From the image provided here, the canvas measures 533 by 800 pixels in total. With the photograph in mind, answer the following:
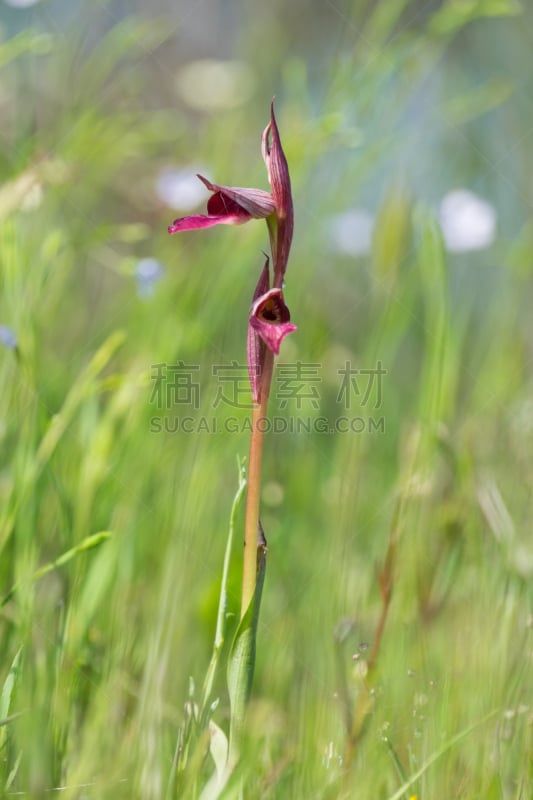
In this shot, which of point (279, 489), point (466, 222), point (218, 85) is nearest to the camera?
point (279, 489)

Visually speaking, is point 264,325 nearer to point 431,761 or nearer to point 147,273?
point 431,761

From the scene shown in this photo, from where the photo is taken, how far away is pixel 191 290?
5.82 feet

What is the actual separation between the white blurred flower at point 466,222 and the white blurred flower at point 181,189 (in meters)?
0.68

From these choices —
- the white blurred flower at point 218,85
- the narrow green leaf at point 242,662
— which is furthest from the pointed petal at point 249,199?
the white blurred flower at point 218,85

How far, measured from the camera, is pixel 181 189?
227 cm

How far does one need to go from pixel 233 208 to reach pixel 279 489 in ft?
3.32

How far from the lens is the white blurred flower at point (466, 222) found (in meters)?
2.18

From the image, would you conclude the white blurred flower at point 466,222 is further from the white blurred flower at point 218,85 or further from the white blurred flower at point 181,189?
the white blurred flower at point 218,85

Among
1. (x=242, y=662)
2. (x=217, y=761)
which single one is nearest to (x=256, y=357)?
(x=242, y=662)

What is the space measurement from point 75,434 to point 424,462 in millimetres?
654

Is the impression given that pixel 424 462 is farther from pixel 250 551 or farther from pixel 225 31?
pixel 225 31

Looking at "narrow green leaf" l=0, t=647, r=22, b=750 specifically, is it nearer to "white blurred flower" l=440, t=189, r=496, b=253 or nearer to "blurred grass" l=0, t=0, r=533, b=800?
"blurred grass" l=0, t=0, r=533, b=800

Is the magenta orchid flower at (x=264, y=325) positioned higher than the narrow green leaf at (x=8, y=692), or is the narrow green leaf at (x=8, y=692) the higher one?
the magenta orchid flower at (x=264, y=325)

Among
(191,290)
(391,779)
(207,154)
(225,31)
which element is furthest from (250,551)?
(225,31)
